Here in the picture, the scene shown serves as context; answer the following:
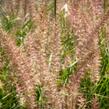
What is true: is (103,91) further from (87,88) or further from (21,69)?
(21,69)

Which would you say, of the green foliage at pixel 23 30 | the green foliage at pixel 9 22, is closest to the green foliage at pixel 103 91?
the green foliage at pixel 23 30

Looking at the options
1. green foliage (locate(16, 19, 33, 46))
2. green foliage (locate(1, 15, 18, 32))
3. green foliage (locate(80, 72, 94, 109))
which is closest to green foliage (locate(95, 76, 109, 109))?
green foliage (locate(80, 72, 94, 109))

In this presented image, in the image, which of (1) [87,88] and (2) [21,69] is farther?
(1) [87,88]

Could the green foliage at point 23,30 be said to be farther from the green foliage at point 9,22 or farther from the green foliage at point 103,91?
the green foliage at point 103,91

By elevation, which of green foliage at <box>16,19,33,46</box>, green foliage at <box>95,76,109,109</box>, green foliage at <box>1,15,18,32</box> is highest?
green foliage at <box>1,15,18,32</box>

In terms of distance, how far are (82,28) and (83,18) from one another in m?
0.28

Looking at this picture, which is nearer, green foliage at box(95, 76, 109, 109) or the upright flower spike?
the upright flower spike

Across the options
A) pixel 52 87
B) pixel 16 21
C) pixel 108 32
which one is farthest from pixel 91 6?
pixel 52 87

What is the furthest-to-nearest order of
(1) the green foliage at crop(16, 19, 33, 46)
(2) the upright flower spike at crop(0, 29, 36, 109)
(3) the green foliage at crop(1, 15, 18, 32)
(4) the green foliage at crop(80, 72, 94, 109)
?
(3) the green foliage at crop(1, 15, 18, 32) < (1) the green foliage at crop(16, 19, 33, 46) < (4) the green foliage at crop(80, 72, 94, 109) < (2) the upright flower spike at crop(0, 29, 36, 109)

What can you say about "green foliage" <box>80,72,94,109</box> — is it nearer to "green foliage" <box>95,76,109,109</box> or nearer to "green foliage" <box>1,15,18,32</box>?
"green foliage" <box>95,76,109,109</box>

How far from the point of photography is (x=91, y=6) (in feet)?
9.70

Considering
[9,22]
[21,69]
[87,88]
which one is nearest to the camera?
[21,69]

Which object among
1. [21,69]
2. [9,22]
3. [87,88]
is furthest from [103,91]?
[9,22]

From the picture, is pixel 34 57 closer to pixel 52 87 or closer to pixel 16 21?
pixel 52 87
